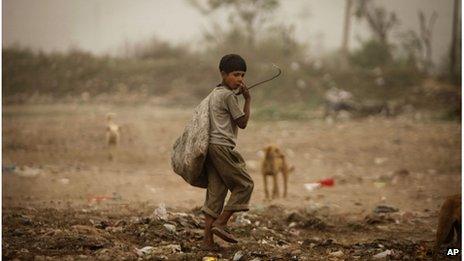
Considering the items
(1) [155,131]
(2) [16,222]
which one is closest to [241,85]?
(2) [16,222]

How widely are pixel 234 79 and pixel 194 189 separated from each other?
377cm

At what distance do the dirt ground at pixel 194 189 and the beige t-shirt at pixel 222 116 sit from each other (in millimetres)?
746

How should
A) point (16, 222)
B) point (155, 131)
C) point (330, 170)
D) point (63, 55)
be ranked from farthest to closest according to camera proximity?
point (63, 55), point (155, 131), point (330, 170), point (16, 222)

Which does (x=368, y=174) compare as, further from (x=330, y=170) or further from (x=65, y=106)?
(x=65, y=106)

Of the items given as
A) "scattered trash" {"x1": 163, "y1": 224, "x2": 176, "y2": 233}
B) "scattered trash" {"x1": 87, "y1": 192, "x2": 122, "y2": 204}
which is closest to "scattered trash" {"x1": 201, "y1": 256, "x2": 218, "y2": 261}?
"scattered trash" {"x1": 163, "y1": 224, "x2": 176, "y2": 233}

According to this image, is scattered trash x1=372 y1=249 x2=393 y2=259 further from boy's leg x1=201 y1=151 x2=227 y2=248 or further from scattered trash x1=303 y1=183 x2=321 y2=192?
scattered trash x1=303 y1=183 x2=321 y2=192

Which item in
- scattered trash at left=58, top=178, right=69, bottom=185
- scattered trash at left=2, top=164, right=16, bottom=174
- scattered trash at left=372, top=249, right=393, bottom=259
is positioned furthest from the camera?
scattered trash at left=2, top=164, right=16, bottom=174

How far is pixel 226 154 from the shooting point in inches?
158

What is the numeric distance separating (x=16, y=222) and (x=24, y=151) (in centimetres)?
530

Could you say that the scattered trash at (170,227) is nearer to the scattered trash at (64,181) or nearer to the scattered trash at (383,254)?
the scattered trash at (383,254)

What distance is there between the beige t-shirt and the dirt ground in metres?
0.75

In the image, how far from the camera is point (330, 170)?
9281 mm

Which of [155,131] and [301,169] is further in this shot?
[155,131]

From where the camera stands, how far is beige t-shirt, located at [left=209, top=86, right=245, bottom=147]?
158 inches
